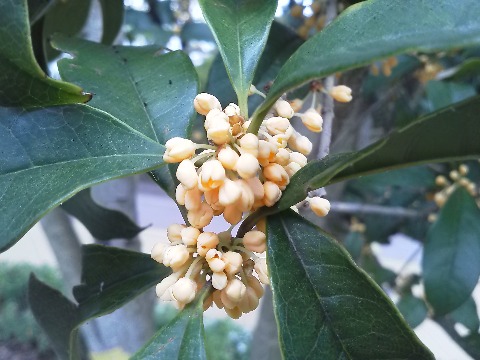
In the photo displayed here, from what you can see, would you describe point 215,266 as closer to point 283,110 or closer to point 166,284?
point 166,284

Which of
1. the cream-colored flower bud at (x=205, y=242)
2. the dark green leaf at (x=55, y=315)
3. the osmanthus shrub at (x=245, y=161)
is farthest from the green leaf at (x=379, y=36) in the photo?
the dark green leaf at (x=55, y=315)

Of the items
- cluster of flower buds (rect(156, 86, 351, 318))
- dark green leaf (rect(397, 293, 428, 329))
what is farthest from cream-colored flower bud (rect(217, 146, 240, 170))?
dark green leaf (rect(397, 293, 428, 329))

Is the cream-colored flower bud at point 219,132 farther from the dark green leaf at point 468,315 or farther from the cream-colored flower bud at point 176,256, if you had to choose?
the dark green leaf at point 468,315

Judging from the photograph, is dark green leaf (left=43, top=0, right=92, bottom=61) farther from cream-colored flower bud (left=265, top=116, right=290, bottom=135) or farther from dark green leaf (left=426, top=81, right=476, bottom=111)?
dark green leaf (left=426, top=81, right=476, bottom=111)

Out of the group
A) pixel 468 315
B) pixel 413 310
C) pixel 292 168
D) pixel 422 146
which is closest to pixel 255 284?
pixel 292 168

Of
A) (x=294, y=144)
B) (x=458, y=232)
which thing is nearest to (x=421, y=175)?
(x=458, y=232)

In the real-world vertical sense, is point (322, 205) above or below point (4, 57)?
below

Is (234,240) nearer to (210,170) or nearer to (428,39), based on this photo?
(210,170)
